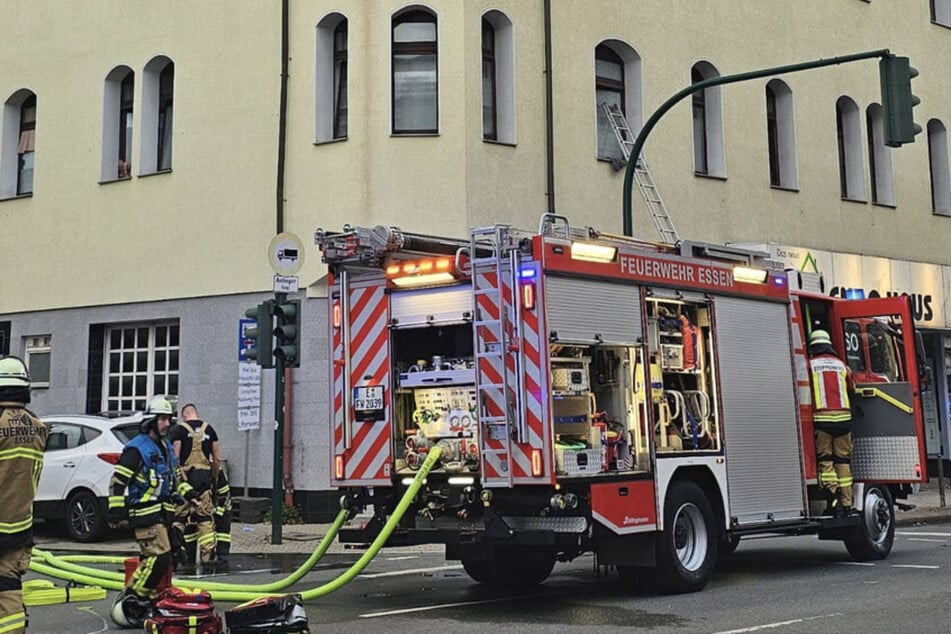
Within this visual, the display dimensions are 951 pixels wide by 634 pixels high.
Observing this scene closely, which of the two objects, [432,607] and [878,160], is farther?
[878,160]

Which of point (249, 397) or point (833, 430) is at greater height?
point (249, 397)

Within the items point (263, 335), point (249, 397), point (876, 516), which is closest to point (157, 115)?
point (249, 397)

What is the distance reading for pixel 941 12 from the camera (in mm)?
27875

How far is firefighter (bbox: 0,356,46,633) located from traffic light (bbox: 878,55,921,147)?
10.4 m

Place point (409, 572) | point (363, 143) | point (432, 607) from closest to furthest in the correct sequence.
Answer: point (432, 607) < point (409, 572) < point (363, 143)

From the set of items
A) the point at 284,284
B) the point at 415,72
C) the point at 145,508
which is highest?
the point at 415,72

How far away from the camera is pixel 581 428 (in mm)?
10102

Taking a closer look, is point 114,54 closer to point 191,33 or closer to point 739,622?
point 191,33

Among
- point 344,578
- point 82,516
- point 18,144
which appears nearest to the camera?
point 344,578

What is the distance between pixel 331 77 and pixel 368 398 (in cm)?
980

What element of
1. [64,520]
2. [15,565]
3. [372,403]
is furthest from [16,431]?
[64,520]

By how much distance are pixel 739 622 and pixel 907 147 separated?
19497 millimetres

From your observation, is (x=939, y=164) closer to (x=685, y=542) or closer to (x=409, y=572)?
(x=409, y=572)

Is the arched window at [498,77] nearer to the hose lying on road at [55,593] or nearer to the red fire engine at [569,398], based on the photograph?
the red fire engine at [569,398]
